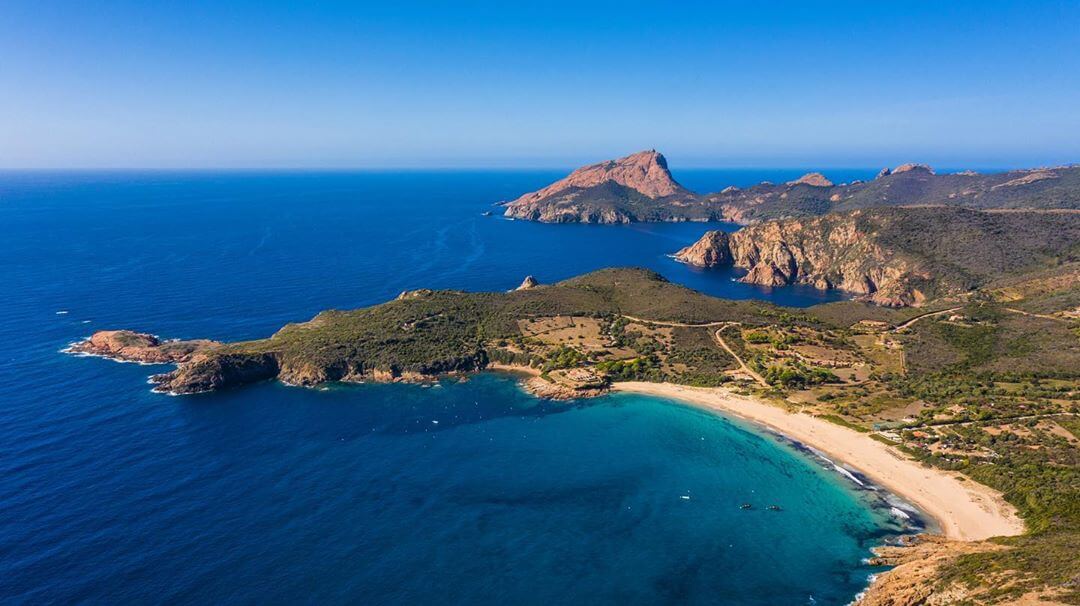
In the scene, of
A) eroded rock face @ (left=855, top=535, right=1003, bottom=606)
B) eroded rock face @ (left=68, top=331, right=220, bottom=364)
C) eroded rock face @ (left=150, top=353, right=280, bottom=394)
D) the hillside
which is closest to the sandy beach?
the hillside

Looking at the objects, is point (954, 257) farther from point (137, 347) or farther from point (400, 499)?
point (137, 347)

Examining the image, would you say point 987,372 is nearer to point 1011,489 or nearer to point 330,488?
point 1011,489

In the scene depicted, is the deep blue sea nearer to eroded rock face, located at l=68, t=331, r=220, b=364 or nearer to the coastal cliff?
eroded rock face, located at l=68, t=331, r=220, b=364

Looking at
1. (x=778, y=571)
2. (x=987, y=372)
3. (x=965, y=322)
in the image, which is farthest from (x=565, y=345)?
(x=965, y=322)

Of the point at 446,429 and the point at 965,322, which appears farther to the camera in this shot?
the point at 965,322

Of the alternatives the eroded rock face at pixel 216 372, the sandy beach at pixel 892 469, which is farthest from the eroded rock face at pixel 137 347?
the sandy beach at pixel 892 469

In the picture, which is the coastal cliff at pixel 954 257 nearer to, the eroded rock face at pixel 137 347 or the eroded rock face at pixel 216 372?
the eroded rock face at pixel 216 372
